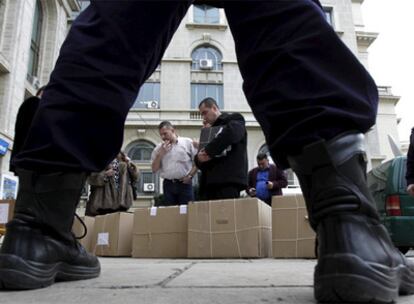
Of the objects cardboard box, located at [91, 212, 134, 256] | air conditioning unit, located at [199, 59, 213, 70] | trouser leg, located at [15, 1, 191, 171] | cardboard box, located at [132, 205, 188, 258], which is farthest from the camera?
air conditioning unit, located at [199, 59, 213, 70]

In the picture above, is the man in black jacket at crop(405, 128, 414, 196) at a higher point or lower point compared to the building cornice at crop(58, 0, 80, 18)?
lower

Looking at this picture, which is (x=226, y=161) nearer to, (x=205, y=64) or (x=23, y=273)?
(x=23, y=273)

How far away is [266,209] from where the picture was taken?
393 centimetres

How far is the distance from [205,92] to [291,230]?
16933mm

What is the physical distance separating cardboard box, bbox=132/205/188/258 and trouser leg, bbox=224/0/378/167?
2999 millimetres

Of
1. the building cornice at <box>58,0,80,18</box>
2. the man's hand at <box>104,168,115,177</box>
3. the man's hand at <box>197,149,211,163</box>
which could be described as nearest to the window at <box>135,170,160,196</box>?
the building cornice at <box>58,0,80,18</box>

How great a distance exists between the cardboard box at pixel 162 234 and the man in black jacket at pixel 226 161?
1.22 feet

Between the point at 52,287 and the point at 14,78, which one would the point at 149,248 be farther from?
the point at 14,78

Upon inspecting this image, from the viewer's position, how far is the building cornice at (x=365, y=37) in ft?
81.0

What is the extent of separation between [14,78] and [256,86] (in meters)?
13.0

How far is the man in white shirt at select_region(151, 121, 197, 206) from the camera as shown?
4.57 m

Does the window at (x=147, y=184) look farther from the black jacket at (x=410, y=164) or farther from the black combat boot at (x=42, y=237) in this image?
the black combat boot at (x=42, y=237)

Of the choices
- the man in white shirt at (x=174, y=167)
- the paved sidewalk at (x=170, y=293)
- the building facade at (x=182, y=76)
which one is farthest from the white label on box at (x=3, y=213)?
the building facade at (x=182, y=76)

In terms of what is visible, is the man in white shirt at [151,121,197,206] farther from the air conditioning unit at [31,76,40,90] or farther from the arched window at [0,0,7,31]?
the air conditioning unit at [31,76,40,90]
